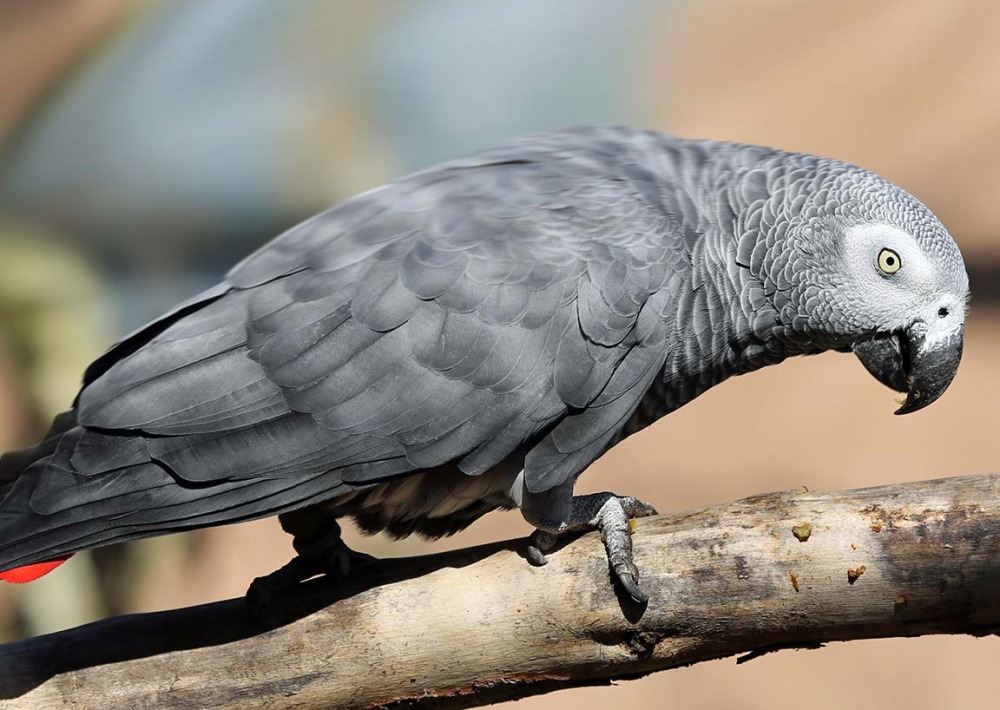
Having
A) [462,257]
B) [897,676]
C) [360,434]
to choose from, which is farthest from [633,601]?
[897,676]

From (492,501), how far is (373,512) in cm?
23

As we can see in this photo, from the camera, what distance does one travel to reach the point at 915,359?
6.09 feet

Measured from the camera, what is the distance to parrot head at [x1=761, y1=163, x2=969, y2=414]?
180 centimetres

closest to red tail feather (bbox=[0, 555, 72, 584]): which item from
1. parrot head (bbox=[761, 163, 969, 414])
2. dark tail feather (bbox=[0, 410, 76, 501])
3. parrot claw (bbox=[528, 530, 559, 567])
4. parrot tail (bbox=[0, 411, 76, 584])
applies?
parrot tail (bbox=[0, 411, 76, 584])

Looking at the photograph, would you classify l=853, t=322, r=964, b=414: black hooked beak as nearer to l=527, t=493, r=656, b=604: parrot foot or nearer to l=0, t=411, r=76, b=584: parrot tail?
l=527, t=493, r=656, b=604: parrot foot

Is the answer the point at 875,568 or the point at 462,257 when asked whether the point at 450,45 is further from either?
the point at 875,568

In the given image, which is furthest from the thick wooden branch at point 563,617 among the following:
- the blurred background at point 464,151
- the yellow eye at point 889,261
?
the blurred background at point 464,151

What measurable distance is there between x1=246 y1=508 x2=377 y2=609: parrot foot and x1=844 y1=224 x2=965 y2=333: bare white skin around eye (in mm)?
999

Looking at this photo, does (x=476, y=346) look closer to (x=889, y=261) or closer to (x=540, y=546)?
(x=540, y=546)

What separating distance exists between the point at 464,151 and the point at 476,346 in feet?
7.10

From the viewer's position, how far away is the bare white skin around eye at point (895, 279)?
5.89 ft

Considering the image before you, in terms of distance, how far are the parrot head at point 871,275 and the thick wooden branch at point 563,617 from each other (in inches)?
14.6

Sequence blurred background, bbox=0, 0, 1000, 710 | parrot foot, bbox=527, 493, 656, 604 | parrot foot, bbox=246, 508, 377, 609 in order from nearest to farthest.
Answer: parrot foot, bbox=527, 493, 656, 604, parrot foot, bbox=246, 508, 377, 609, blurred background, bbox=0, 0, 1000, 710

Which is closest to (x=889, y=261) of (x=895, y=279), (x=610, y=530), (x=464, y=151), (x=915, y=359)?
(x=895, y=279)
